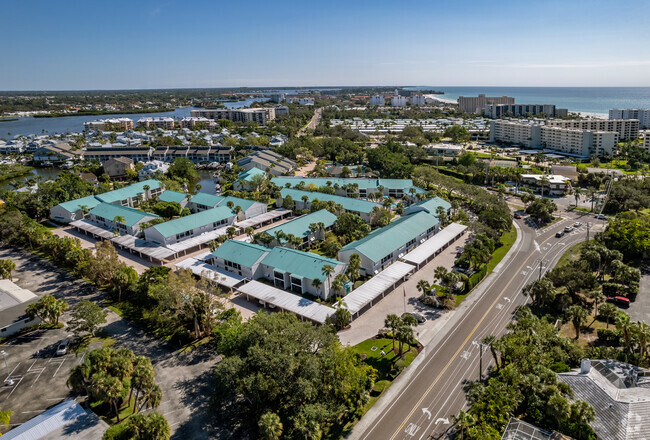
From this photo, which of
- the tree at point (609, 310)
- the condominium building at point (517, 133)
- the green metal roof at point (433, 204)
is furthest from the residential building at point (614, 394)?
the condominium building at point (517, 133)

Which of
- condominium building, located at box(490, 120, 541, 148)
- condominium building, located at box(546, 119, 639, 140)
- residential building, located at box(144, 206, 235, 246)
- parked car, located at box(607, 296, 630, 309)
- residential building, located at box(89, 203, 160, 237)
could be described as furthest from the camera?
condominium building, located at box(490, 120, 541, 148)

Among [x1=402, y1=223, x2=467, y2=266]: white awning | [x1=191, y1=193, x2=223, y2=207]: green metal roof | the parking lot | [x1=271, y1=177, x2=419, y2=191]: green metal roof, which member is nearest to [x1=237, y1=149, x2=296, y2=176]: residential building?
[x1=271, y1=177, x2=419, y2=191]: green metal roof

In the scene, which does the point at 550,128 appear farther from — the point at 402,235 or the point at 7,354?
the point at 7,354

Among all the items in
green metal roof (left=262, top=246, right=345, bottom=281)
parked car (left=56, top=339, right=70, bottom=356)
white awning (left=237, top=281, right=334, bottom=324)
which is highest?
green metal roof (left=262, top=246, right=345, bottom=281)

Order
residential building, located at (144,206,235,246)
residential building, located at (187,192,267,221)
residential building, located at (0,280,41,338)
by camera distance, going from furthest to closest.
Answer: residential building, located at (187,192,267,221) → residential building, located at (144,206,235,246) → residential building, located at (0,280,41,338)

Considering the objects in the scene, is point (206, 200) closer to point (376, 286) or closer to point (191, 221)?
point (191, 221)

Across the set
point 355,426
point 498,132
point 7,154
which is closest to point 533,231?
point 355,426

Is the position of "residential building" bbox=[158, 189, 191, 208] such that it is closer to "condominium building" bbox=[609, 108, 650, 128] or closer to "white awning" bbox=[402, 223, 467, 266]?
"white awning" bbox=[402, 223, 467, 266]

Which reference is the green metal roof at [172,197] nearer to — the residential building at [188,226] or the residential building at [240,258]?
the residential building at [188,226]
